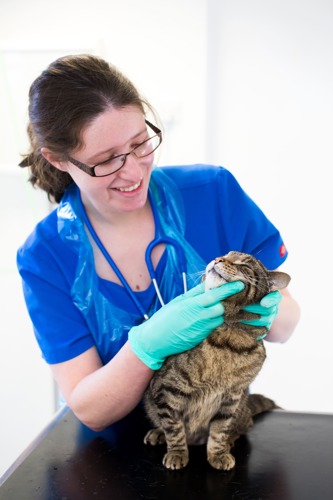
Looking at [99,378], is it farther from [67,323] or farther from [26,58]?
[26,58]

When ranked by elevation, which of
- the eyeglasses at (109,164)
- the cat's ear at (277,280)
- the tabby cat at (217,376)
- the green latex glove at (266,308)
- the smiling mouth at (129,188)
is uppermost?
the eyeglasses at (109,164)

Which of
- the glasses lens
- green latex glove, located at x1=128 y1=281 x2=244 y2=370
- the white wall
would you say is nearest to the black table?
green latex glove, located at x1=128 y1=281 x2=244 y2=370

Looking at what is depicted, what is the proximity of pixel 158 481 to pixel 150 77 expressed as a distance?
199 cm

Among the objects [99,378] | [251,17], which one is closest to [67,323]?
[99,378]

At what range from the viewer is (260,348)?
Answer: 1272mm

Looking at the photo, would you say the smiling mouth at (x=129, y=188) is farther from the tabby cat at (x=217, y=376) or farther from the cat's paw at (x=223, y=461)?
the cat's paw at (x=223, y=461)

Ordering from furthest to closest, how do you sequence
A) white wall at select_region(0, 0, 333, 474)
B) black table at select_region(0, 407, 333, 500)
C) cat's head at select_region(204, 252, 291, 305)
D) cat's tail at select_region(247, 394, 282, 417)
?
white wall at select_region(0, 0, 333, 474) → cat's tail at select_region(247, 394, 282, 417) → cat's head at select_region(204, 252, 291, 305) → black table at select_region(0, 407, 333, 500)

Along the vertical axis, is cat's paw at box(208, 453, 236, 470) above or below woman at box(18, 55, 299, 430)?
below

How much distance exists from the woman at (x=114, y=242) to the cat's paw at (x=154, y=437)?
0.08 m

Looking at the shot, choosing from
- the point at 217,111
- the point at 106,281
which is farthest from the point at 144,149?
the point at 217,111

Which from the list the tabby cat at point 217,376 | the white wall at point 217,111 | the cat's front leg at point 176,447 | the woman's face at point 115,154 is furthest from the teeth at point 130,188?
the white wall at point 217,111

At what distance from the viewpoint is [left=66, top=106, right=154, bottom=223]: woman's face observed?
1265mm

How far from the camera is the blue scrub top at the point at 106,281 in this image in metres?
1.36

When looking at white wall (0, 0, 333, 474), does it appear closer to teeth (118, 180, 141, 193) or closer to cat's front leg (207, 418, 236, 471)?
teeth (118, 180, 141, 193)
